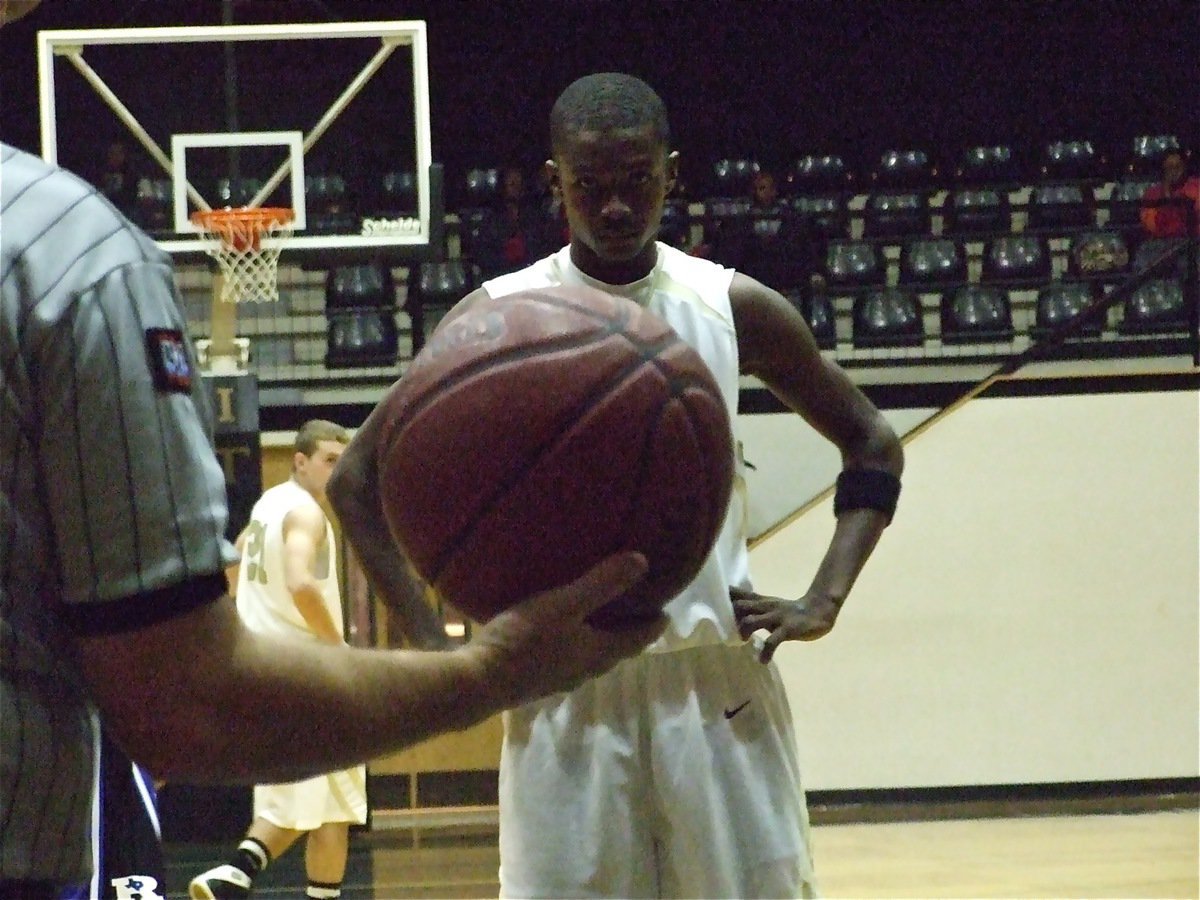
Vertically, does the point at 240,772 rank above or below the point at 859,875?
above

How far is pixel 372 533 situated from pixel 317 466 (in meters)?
3.36

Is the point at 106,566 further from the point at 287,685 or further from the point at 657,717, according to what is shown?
the point at 657,717

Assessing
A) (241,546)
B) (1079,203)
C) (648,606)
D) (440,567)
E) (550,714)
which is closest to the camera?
(648,606)

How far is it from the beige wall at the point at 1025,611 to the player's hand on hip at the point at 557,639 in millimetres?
6244

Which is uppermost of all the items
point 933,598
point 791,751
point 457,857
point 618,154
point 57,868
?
point 618,154

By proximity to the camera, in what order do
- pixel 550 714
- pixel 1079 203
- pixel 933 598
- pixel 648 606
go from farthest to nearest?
pixel 1079 203 → pixel 933 598 → pixel 550 714 → pixel 648 606

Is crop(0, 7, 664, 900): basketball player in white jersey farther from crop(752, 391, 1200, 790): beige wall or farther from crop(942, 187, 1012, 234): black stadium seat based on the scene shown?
crop(942, 187, 1012, 234): black stadium seat

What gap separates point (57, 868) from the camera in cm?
120

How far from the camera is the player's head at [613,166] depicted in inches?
97.7

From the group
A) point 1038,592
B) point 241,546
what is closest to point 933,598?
point 1038,592

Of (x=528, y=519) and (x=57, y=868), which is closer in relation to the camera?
(x=57, y=868)

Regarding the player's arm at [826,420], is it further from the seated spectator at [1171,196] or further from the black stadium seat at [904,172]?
the black stadium seat at [904,172]

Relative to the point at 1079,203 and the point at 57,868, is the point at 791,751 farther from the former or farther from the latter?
the point at 1079,203

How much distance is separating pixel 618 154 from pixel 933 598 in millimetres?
5514
